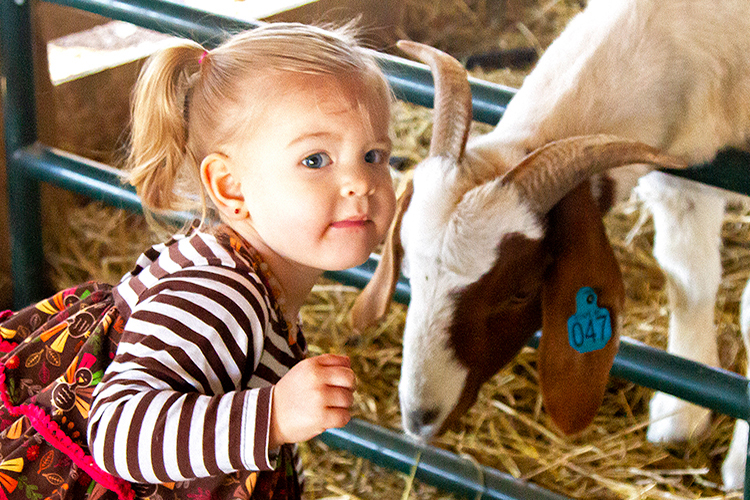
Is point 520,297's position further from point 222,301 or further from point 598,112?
point 222,301

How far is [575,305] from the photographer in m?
1.46

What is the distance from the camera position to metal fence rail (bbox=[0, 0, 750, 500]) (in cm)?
136

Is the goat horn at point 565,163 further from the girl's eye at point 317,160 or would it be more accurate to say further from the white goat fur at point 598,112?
the girl's eye at point 317,160

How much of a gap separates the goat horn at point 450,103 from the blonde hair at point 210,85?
0.24m

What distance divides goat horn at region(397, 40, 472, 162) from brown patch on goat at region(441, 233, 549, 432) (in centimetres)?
19

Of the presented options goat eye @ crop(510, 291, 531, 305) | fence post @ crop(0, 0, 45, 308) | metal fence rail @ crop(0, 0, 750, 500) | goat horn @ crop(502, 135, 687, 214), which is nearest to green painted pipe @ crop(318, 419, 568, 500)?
metal fence rail @ crop(0, 0, 750, 500)

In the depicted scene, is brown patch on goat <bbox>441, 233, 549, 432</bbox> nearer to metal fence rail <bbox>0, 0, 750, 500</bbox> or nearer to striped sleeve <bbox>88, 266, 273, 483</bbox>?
metal fence rail <bbox>0, 0, 750, 500</bbox>

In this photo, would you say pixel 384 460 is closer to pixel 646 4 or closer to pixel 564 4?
pixel 646 4

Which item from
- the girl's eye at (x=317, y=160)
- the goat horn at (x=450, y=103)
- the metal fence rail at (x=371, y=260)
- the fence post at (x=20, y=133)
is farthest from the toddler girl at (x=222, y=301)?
the fence post at (x=20, y=133)

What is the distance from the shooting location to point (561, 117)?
159 cm

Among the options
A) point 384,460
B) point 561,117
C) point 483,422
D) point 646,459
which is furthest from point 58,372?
point 646,459

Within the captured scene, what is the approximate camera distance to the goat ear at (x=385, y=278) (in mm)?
1586

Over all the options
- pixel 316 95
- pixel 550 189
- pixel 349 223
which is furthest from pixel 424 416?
pixel 316 95

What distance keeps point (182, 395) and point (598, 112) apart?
1002mm
